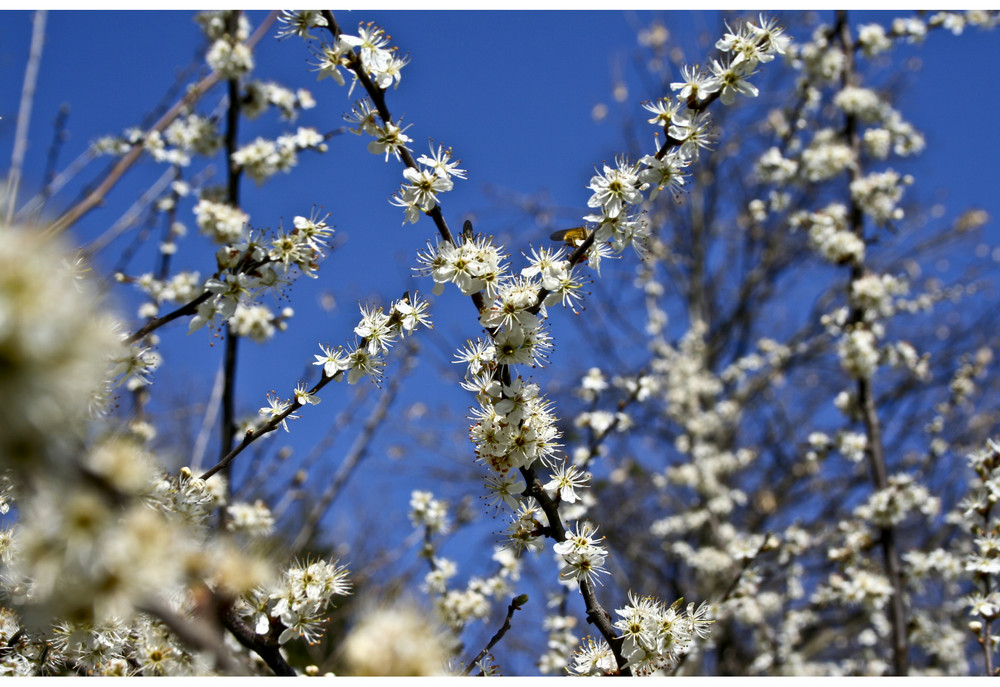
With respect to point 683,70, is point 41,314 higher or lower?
lower

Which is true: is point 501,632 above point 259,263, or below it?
below

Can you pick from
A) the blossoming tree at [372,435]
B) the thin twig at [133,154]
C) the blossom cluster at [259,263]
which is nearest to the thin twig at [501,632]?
the blossoming tree at [372,435]

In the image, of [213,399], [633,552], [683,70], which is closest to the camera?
[683,70]

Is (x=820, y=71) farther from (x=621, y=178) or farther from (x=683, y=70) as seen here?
(x=621, y=178)

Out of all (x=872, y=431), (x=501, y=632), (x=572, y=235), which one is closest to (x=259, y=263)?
(x=572, y=235)

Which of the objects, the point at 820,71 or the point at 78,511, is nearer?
the point at 78,511

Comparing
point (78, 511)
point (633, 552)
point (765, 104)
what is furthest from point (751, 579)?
point (765, 104)

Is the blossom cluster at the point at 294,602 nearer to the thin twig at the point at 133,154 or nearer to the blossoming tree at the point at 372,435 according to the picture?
the blossoming tree at the point at 372,435

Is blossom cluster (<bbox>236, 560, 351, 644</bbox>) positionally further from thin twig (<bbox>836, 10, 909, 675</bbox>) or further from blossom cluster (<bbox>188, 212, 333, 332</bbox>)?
thin twig (<bbox>836, 10, 909, 675</bbox>)

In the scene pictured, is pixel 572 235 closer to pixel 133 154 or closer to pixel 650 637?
pixel 650 637

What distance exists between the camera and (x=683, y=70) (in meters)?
2.13

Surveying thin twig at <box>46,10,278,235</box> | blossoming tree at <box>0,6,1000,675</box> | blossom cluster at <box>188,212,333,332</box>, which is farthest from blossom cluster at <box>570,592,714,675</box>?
thin twig at <box>46,10,278,235</box>

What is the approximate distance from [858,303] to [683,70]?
9.61ft

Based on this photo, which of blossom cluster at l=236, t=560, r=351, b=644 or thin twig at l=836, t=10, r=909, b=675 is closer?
blossom cluster at l=236, t=560, r=351, b=644
